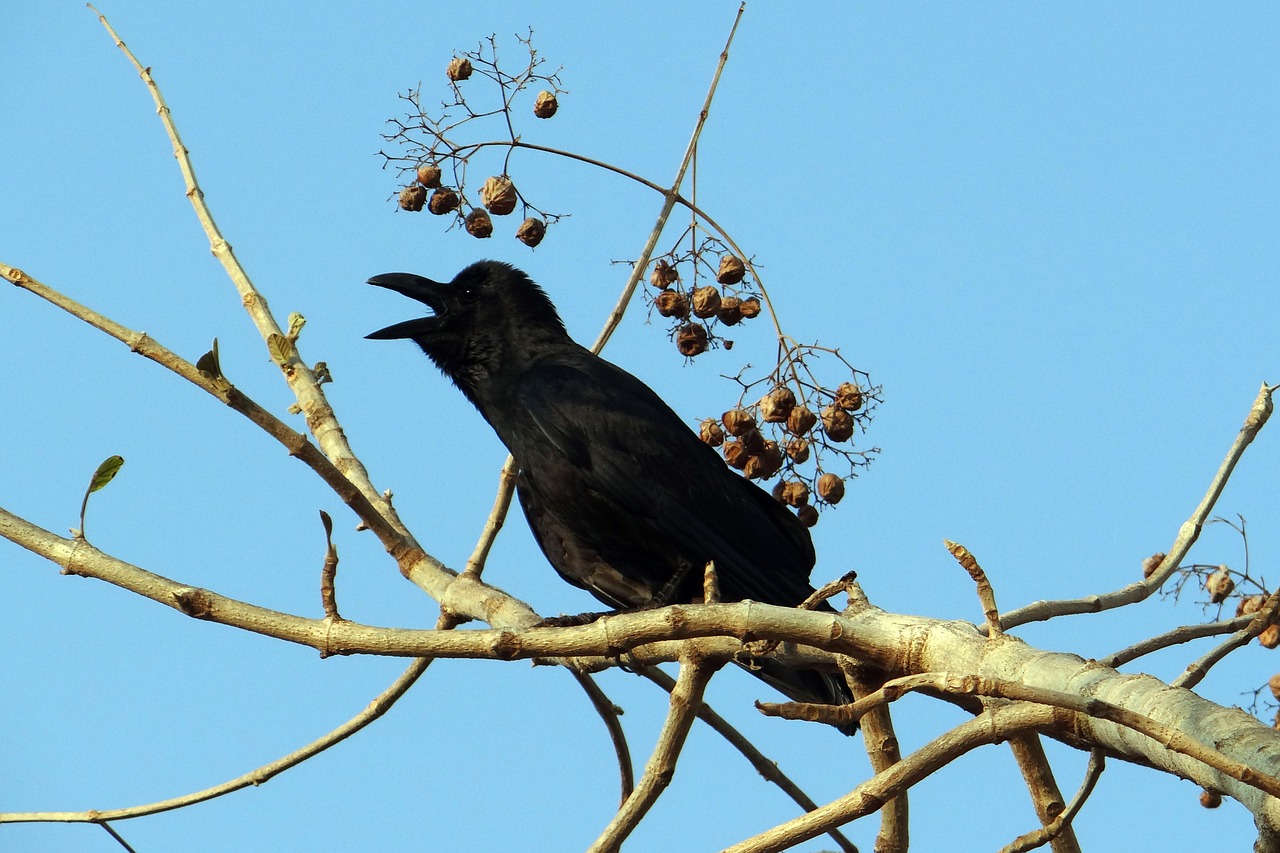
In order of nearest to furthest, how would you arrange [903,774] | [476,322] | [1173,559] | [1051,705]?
[1051,705]
[903,774]
[1173,559]
[476,322]

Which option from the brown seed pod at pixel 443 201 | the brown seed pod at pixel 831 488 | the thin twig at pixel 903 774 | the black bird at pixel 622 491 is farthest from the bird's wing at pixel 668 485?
the thin twig at pixel 903 774

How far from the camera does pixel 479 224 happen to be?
4598mm

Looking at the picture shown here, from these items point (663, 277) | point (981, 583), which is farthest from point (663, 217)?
point (981, 583)

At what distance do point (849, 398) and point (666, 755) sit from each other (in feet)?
5.51

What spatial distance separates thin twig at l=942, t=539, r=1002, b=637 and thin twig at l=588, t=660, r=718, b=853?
782 millimetres

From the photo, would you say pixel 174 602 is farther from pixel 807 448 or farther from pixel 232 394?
pixel 807 448

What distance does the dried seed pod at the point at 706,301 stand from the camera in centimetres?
450

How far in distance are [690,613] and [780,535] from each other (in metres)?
2.48

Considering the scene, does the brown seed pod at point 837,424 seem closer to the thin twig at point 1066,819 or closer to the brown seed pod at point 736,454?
the brown seed pod at point 736,454

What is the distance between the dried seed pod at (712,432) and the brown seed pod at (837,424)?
428 millimetres

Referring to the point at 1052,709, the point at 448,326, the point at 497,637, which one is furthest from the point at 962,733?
the point at 448,326

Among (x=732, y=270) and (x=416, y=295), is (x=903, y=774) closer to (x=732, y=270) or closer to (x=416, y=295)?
(x=732, y=270)

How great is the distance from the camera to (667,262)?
4645 millimetres

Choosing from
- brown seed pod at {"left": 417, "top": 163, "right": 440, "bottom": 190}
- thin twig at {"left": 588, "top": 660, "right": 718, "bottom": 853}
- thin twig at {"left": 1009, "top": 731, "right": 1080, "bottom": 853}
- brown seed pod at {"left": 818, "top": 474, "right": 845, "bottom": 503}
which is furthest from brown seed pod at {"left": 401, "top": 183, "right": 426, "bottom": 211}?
thin twig at {"left": 1009, "top": 731, "right": 1080, "bottom": 853}
